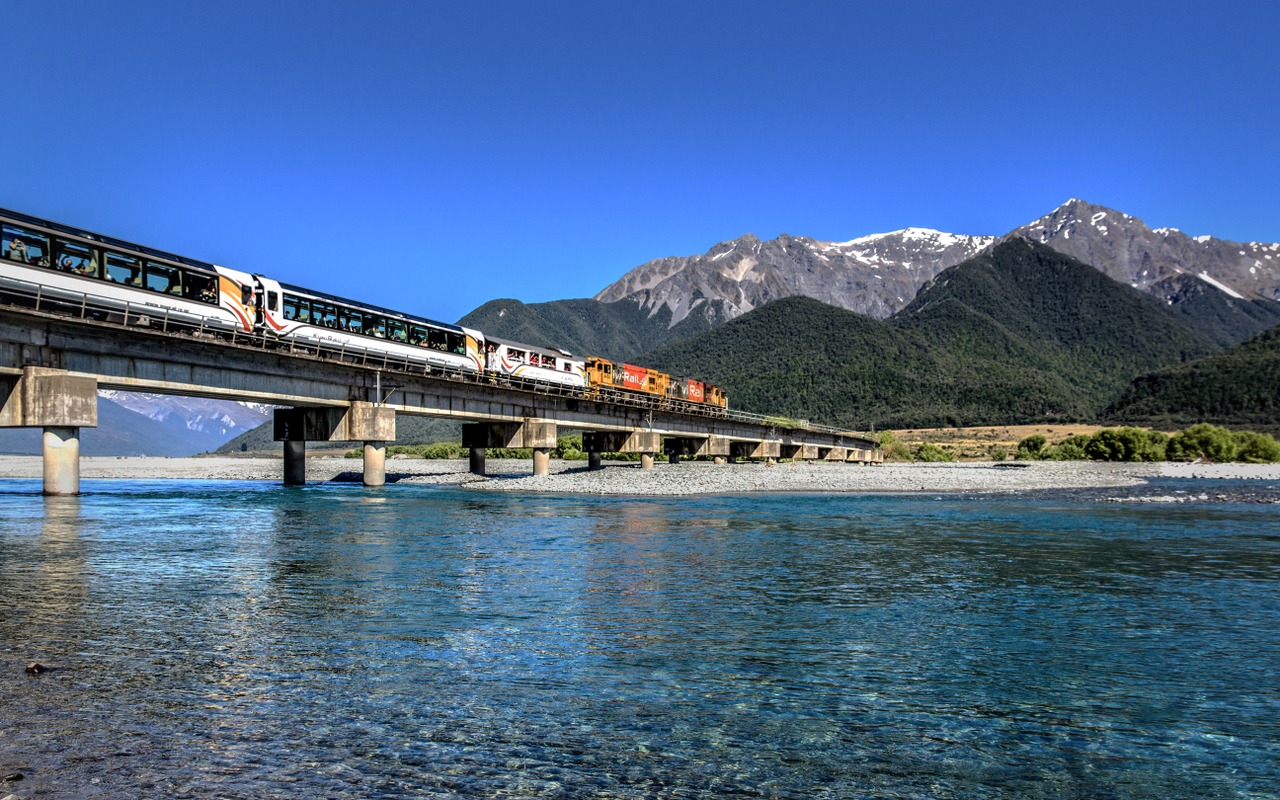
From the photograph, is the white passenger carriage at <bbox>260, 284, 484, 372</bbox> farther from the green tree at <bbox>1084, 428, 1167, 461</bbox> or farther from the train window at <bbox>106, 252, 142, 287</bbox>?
the green tree at <bbox>1084, 428, 1167, 461</bbox>

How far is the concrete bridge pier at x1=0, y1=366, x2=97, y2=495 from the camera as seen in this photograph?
36312 millimetres

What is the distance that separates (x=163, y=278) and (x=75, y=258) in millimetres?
4551

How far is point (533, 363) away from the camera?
74.2m

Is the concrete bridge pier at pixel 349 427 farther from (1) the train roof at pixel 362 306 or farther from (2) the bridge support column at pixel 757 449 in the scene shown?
(2) the bridge support column at pixel 757 449

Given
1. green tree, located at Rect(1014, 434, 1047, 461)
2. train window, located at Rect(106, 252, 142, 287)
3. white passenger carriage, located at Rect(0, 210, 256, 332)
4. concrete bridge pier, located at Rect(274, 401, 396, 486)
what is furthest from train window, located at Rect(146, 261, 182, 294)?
green tree, located at Rect(1014, 434, 1047, 461)

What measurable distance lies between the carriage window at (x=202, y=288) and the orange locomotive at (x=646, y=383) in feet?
135

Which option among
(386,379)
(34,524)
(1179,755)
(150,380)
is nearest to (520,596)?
(1179,755)

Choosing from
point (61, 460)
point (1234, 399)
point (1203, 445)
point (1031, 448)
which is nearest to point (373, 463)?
point (61, 460)

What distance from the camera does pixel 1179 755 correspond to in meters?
8.07

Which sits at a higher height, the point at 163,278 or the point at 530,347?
the point at 530,347

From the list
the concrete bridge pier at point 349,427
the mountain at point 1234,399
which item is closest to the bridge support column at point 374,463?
the concrete bridge pier at point 349,427

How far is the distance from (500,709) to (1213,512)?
39.4 metres

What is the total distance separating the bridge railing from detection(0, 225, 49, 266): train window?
101 centimetres

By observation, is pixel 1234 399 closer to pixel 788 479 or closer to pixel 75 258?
pixel 788 479
